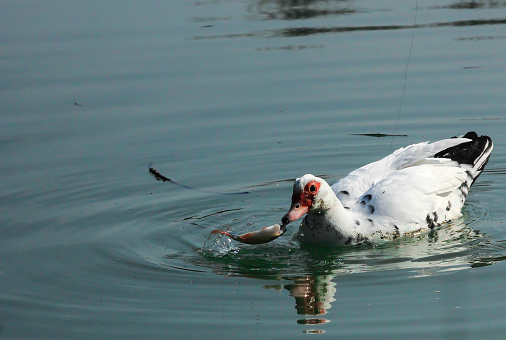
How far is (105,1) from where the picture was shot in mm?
17844

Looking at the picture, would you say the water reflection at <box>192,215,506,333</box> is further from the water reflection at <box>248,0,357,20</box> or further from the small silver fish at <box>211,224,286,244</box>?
the water reflection at <box>248,0,357,20</box>

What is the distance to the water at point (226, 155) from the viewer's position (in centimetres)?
711

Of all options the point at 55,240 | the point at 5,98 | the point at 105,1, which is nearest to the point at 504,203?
the point at 55,240

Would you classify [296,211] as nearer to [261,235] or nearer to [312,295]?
[261,235]

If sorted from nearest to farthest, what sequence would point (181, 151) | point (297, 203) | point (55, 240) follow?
1. point (297, 203)
2. point (55, 240)
3. point (181, 151)

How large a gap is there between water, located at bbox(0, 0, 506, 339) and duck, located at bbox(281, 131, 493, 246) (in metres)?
0.19

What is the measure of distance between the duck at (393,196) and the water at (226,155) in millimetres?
187

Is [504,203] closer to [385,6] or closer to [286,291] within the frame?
[286,291]

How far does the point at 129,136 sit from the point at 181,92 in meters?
1.54

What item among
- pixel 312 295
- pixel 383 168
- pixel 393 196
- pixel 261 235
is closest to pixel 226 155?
pixel 383 168

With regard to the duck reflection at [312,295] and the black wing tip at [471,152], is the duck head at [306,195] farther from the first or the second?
the black wing tip at [471,152]

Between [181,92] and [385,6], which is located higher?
[385,6]

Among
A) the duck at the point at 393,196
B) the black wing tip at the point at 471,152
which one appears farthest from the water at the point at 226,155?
the black wing tip at the point at 471,152

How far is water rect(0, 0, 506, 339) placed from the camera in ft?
23.3
